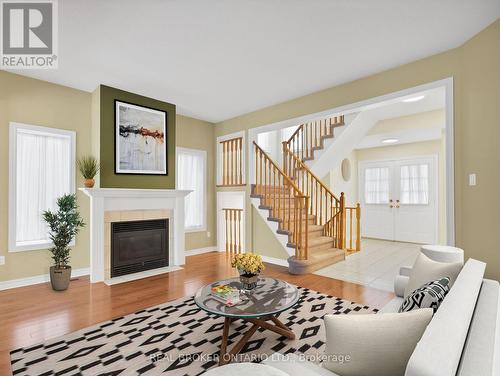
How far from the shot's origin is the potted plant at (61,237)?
140 inches

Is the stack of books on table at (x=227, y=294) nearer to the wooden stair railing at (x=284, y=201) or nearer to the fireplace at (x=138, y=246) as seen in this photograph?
the wooden stair railing at (x=284, y=201)

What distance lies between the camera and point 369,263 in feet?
16.0

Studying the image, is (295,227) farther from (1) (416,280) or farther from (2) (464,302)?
(2) (464,302)

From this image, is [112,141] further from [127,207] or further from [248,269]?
[248,269]

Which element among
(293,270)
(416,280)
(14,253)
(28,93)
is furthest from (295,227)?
(28,93)

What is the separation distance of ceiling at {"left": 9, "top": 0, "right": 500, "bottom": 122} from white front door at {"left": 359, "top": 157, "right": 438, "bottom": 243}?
444 cm

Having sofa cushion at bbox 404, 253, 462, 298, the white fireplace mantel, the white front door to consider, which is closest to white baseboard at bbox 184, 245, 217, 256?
the white fireplace mantel

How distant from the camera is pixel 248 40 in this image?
9.47ft

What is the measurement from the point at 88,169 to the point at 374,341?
13.9ft

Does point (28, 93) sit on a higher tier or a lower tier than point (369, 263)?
higher

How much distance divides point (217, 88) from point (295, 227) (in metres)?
2.62

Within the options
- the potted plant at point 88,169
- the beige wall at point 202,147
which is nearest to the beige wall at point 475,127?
the beige wall at point 202,147

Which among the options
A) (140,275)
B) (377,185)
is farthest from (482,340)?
(377,185)

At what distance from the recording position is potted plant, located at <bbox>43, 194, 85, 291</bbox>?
140 inches
